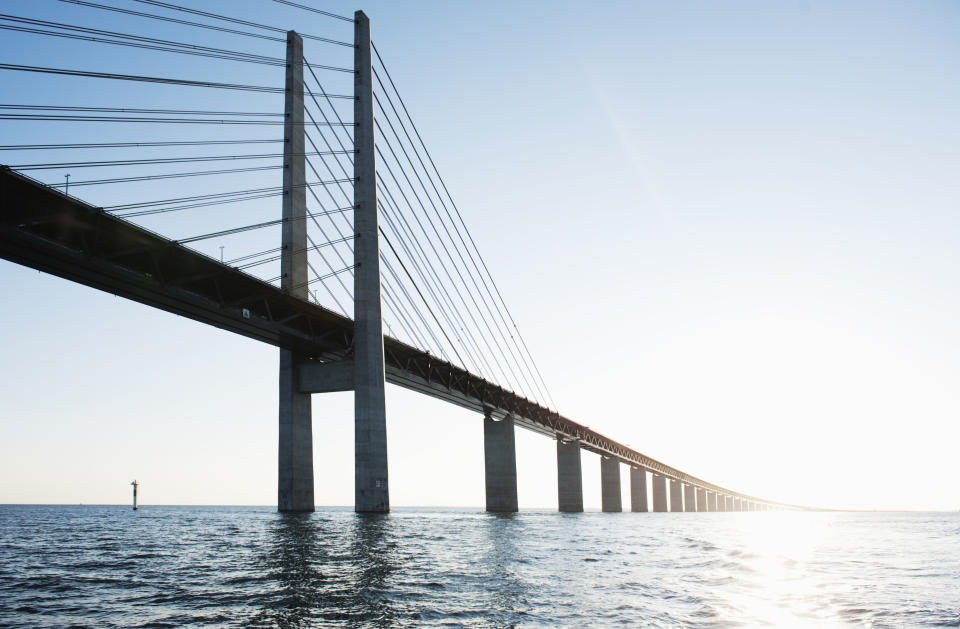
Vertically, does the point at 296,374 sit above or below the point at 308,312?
below

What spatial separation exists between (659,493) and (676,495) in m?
16.8

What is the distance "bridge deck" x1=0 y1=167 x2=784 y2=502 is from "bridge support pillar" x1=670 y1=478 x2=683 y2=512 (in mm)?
110561

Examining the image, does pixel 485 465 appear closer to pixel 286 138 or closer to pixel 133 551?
pixel 286 138

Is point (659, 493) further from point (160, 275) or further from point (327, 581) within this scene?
point (327, 581)

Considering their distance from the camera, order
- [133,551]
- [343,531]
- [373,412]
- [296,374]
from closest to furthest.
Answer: [133,551] < [343,531] < [373,412] < [296,374]

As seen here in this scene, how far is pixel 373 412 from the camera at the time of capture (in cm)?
4278

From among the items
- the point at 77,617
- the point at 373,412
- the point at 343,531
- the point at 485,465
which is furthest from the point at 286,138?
the point at 77,617

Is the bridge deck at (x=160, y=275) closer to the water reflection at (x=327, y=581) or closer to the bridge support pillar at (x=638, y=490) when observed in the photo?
the water reflection at (x=327, y=581)

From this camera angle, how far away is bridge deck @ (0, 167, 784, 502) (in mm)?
30391

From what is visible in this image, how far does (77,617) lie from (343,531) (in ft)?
65.0

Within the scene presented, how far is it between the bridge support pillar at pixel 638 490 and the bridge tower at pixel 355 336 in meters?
91.5

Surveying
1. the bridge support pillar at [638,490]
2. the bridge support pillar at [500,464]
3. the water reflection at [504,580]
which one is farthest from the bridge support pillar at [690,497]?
the water reflection at [504,580]

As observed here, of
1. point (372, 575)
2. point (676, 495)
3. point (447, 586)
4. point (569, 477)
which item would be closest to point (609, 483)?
point (569, 477)

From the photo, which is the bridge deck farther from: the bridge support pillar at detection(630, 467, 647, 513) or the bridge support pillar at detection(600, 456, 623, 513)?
the bridge support pillar at detection(630, 467, 647, 513)
